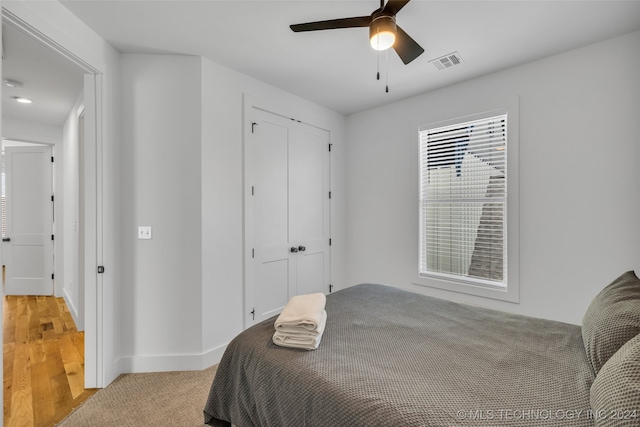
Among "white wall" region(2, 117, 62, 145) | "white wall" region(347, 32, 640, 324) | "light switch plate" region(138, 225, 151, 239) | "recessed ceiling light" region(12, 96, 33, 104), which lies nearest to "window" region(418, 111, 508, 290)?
"white wall" region(347, 32, 640, 324)

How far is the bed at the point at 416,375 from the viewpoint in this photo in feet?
3.21

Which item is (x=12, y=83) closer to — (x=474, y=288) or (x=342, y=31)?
(x=342, y=31)

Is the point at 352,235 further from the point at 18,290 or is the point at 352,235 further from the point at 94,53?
the point at 18,290

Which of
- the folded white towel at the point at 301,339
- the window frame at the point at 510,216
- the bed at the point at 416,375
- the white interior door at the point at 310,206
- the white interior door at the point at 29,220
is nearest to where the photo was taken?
the bed at the point at 416,375

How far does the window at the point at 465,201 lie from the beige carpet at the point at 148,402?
2.46 m

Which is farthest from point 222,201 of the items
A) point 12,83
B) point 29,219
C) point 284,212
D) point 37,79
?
point 29,219

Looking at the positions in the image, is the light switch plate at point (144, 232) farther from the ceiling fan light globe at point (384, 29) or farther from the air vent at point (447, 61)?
the air vent at point (447, 61)

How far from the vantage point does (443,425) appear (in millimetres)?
911

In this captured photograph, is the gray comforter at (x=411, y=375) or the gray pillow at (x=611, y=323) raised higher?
the gray pillow at (x=611, y=323)

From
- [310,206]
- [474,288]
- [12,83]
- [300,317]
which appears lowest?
[474,288]

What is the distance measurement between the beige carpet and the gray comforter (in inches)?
23.3

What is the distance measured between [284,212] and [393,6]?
7.25 feet

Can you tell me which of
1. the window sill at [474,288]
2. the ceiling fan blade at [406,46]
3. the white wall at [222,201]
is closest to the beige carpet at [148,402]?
the white wall at [222,201]

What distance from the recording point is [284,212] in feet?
10.8
